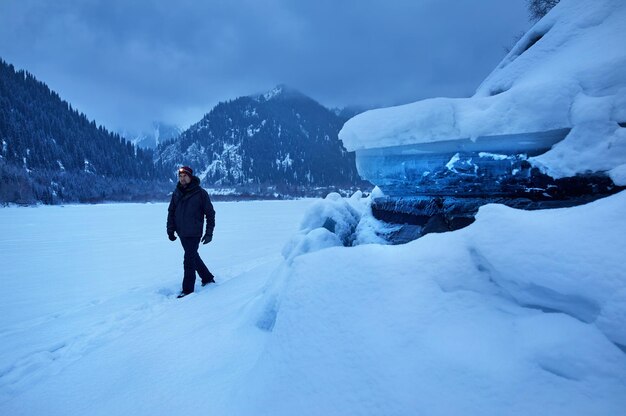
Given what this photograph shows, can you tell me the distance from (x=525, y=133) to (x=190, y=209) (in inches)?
175

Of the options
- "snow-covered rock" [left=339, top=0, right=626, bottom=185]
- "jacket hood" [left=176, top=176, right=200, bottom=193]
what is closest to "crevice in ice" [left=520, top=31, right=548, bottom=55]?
"snow-covered rock" [left=339, top=0, right=626, bottom=185]

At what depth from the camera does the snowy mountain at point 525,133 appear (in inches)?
94.8

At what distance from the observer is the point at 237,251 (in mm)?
8930

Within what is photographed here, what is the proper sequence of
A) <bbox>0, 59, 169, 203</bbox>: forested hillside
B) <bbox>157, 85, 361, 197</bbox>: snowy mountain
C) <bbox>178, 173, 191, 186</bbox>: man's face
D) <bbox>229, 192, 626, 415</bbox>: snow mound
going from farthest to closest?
1. <bbox>157, 85, 361, 197</bbox>: snowy mountain
2. <bbox>0, 59, 169, 203</bbox>: forested hillside
3. <bbox>178, 173, 191, 186</bbox>: man's face
4. <bbox>229, 192, 626, 415</bbox>: snow mound

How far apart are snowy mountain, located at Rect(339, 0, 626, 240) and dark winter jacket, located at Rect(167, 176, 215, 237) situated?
245 centimetres

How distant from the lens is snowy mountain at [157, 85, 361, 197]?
139250mm

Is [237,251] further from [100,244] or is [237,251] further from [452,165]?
[452,165]

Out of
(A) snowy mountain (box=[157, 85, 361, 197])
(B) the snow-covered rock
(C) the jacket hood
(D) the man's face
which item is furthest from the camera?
(A) snowy mountain (box=[157, 85, 361, 197])

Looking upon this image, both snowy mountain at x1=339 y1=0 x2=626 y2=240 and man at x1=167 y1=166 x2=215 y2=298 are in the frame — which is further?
man at x1=167 y1=166 x2=215 y2=298

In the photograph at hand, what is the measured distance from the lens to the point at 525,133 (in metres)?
2.84

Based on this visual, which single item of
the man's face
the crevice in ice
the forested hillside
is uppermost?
the forested hillside

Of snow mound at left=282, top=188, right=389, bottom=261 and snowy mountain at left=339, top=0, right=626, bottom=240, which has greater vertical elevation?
snowy mountain at left=339, top=0, right=626, bottom=240

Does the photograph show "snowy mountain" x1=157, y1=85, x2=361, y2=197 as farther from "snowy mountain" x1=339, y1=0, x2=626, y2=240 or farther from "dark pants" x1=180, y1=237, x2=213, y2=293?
"snowy mountain" x1=339, y1=0, x2=626, y2=240

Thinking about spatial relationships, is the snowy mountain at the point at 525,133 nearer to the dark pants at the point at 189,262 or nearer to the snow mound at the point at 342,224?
the snow mound at the point at 342,224
